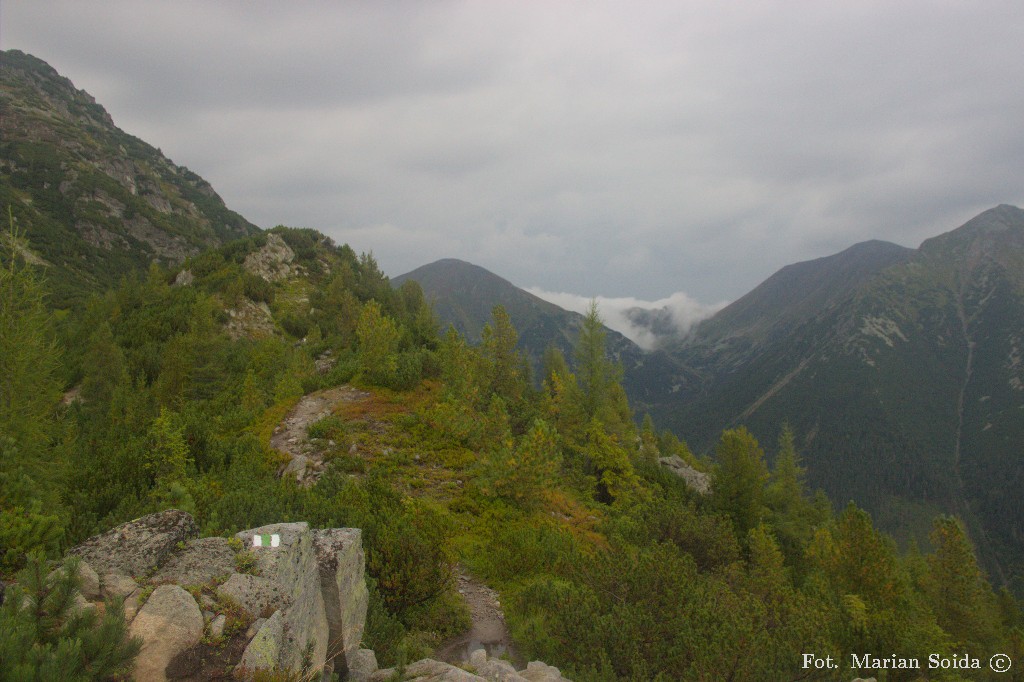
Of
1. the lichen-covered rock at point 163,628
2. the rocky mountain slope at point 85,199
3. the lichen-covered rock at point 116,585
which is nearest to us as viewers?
the lichen-covered rock at point 163,628

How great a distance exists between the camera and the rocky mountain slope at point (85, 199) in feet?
252

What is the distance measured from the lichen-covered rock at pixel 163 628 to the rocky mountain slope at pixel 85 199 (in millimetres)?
68789

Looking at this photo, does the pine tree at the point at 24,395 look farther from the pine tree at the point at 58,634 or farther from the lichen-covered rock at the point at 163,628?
the lichen-covered rock at the point at 163,628

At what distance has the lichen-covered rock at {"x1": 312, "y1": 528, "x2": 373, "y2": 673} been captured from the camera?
6.30 m

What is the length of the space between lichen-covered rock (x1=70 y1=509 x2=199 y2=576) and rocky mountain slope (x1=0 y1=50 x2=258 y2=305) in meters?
67.5

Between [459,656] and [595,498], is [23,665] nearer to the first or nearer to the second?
[459,656]

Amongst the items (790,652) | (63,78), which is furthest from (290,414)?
(63,78)

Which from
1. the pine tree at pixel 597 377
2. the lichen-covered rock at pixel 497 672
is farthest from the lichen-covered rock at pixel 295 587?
the pine tree at pixel 597 377

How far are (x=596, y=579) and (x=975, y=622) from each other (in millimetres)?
24550

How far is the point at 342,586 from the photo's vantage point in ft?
21.3

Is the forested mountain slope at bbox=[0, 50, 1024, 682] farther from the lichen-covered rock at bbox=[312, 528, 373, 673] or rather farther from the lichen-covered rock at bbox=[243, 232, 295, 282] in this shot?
the lichen-covered rock at bbox=[243, 232, 295, 282]

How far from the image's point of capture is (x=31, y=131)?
106875 millimetres

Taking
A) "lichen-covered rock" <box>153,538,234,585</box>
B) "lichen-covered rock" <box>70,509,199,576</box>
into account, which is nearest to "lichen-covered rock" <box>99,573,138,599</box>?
"lichen-covered rock" <box>70,509,199,576</box>

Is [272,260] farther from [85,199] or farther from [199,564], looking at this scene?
[85,199]
